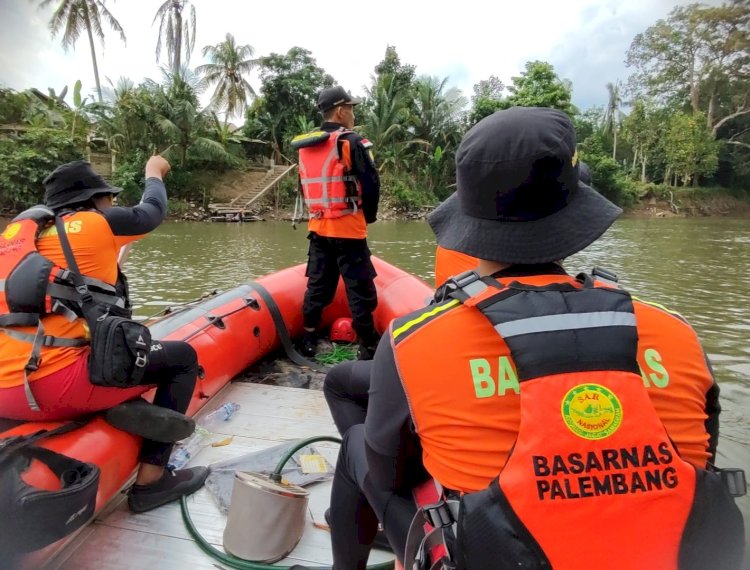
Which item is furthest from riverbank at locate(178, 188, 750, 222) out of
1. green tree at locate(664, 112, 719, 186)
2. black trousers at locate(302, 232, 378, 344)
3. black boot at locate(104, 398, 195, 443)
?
black boot at locate(104, 398, 195, 443)

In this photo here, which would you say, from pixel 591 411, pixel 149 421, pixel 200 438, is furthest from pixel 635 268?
pixel 591 411

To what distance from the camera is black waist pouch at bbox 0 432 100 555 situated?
4.36 feet

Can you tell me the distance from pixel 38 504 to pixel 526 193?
1.42m

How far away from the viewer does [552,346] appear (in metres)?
0.75

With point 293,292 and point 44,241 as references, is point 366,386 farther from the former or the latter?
point 293,292

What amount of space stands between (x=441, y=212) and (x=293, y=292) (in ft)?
8.60

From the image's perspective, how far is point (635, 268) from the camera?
9.30 meters

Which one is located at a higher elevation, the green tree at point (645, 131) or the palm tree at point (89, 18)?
the palm tree at point (89, 18)

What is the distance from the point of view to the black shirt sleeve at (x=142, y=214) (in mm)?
1843

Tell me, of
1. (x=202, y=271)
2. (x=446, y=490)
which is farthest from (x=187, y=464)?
(x=202, y=271)

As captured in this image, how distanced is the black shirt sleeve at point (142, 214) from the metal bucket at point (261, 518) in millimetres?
969

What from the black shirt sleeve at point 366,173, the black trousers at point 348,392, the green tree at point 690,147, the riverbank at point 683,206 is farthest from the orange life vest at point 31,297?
the green tree at point 690,147

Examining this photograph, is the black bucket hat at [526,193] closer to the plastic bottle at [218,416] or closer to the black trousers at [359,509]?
the black trousers at [359,509]

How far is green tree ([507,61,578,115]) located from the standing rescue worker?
77.5ft
